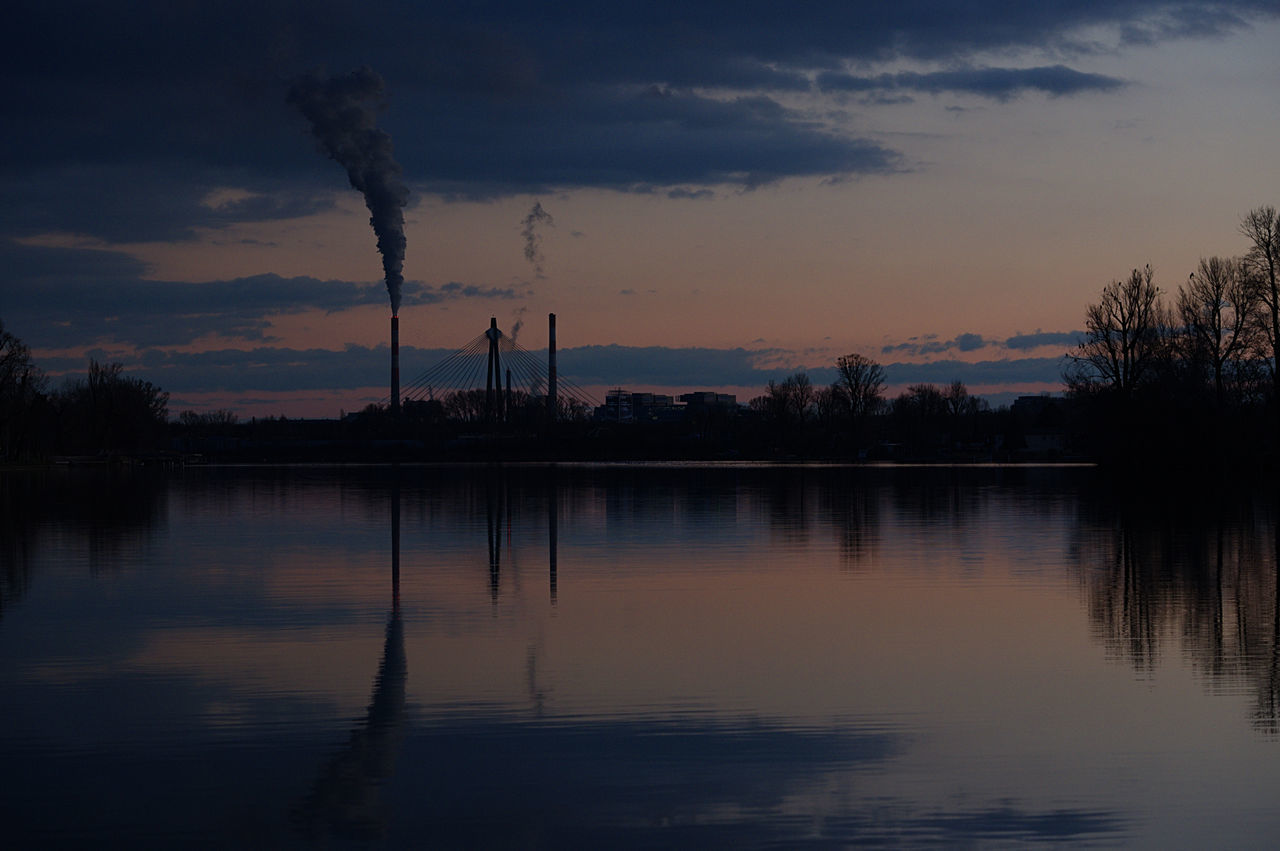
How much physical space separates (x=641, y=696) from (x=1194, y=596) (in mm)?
9191

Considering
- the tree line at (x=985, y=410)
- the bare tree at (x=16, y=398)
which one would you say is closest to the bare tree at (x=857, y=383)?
the tree line at (x=985, y=410)

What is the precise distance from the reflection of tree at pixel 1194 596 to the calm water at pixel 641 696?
8 centimetres

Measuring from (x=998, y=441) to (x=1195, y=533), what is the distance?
382 feet

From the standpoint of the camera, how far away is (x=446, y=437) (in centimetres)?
15888

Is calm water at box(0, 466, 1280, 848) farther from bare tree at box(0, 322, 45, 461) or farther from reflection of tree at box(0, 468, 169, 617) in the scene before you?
bare tree at box(0, 322, 45, 461)

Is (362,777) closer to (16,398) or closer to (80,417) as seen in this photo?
(16,398)

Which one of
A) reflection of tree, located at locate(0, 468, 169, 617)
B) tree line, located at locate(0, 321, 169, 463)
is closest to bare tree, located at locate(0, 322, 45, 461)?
tree line, located at locate(0, 321, 169, 463)

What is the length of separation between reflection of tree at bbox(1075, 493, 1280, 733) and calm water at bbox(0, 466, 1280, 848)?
8cm

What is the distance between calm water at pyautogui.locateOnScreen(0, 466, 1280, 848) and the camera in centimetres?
713

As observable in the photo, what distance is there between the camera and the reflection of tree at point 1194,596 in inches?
460

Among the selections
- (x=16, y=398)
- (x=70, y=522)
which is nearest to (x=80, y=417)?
(x=16, y=398)

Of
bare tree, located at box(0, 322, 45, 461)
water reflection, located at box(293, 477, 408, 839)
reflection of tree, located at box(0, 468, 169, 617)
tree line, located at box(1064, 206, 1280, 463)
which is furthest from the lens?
bare tree, located at box(0, 322, 45, 461)

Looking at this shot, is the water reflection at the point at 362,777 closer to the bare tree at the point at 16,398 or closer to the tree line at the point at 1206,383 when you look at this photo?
the tree line at the point at 1206,383

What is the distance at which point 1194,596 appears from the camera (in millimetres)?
16047
